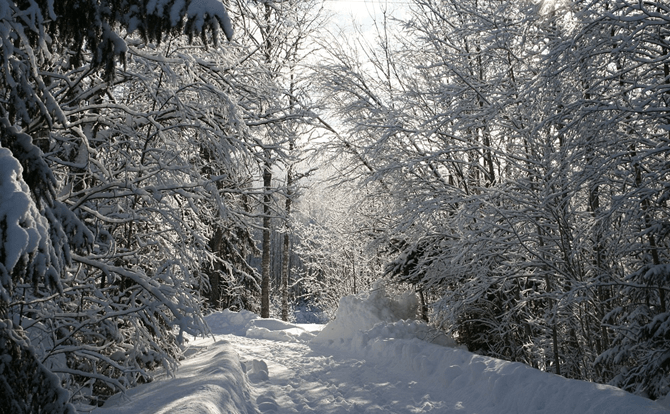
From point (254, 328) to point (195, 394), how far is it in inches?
354

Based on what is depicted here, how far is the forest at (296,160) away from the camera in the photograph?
281 cm

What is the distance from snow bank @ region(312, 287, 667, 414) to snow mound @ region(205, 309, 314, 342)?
195cm

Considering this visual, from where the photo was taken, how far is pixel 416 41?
347 inches

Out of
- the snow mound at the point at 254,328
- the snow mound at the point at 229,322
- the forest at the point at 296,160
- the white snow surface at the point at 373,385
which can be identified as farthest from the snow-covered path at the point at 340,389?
the snow mound at the point at 229,322

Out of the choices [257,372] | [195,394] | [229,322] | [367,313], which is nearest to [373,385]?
[257,372]

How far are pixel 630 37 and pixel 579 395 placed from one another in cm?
359

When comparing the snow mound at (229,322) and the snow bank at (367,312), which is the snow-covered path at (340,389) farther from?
the snow mound at (229,322)

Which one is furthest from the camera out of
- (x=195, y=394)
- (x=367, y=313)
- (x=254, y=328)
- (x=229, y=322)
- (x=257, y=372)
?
(x=229, y=322)

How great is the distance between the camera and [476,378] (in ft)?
18.2

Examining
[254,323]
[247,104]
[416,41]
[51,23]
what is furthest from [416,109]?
[254,323]

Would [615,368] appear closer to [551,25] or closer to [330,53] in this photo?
[551,25]

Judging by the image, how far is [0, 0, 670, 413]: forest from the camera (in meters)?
2.81

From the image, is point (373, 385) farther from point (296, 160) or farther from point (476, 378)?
point (296, 160)

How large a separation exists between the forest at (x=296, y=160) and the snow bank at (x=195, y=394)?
0.29m
